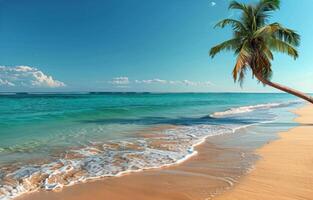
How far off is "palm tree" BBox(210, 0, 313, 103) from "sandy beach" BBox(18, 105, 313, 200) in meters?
9.01

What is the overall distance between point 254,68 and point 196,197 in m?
12.9

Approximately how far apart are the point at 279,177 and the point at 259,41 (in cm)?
1225

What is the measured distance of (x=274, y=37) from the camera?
1548 cm

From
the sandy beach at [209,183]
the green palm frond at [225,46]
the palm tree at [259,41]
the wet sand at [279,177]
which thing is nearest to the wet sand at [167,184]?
the sandy beach at [209,183]

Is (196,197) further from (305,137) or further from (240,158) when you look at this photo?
(305,137)

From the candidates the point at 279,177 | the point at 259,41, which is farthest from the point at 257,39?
the point at 279,177

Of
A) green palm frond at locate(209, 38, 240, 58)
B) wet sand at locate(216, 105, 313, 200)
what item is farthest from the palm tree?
wet sand at locate(216, 105, 313, 200)

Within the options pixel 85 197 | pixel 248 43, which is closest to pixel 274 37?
pixel 248 43

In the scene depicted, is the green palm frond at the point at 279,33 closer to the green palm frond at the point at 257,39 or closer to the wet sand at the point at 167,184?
the green palm frond at the point at 257,39

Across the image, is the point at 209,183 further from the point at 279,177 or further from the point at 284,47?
the point at 284,47

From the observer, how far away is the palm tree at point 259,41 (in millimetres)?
14707

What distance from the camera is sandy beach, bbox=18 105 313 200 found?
Result: 4.09 meters

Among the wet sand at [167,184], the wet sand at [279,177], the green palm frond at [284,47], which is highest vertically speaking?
the green palm frond at [284,47]

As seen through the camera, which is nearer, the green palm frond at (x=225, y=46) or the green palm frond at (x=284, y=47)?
the green palm frond at (x=284, y=47)
